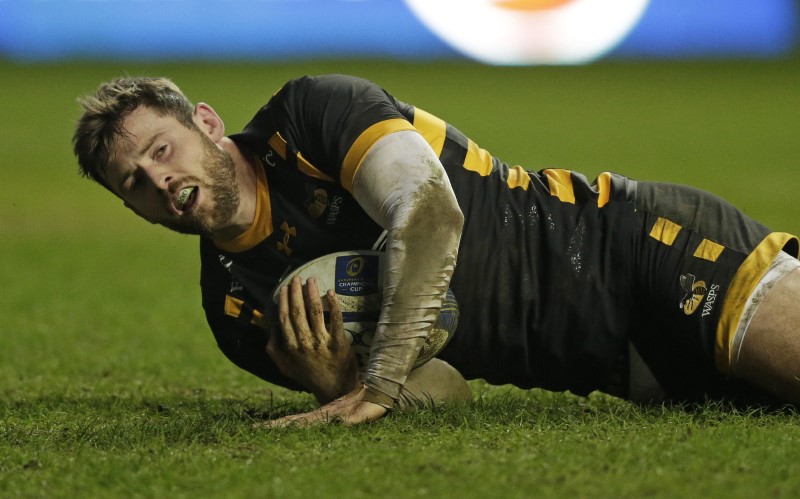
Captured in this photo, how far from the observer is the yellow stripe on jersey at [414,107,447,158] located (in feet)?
15.5

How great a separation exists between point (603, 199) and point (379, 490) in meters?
1.82

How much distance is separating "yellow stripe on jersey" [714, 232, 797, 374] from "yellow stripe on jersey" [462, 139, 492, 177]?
108cm

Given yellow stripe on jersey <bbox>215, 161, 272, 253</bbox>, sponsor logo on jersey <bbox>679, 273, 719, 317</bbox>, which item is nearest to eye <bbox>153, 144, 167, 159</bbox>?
yellow stripe on jersey <bbox>215, 161, 272, 253</bbox>

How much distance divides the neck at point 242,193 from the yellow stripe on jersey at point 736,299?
192cm

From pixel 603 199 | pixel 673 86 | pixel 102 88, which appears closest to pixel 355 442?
pixel 603 199

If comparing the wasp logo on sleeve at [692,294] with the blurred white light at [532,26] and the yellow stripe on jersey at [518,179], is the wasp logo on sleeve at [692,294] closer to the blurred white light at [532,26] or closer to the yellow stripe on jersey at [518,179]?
the yellow stripe on jersey at [518,179]

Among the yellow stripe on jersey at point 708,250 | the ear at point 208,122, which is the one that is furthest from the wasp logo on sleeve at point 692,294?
the ear at point 208,122

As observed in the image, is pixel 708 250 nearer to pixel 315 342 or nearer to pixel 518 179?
pixel 518 179

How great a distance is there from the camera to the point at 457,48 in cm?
3231

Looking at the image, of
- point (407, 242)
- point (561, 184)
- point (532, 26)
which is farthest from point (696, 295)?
point (532, 26)

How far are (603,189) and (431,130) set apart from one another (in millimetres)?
765

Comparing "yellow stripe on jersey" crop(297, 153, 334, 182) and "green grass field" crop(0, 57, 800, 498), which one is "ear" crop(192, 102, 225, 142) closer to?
"yellow stripe on jersey" crop(297, 153, 334, 182)

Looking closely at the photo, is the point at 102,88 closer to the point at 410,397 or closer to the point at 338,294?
the point at 338,294

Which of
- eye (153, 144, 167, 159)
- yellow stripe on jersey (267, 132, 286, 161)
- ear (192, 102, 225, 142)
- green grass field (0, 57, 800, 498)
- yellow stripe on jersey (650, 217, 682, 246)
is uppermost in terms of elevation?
ear (192, 102, 225, 142)
